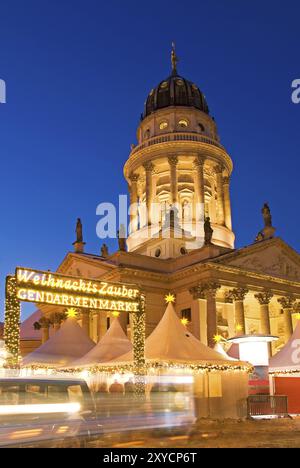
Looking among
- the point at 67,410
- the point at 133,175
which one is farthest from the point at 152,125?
the point at 67,410

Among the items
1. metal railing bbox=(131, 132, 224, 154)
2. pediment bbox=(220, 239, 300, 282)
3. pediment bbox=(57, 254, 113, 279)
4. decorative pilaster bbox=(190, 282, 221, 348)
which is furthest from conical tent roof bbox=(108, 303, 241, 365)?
metal railing bbox=(131, 132, 224, 154)

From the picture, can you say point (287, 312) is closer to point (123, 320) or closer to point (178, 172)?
point (123, 320)

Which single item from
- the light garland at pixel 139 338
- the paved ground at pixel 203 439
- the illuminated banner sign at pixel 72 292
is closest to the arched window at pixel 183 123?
the light garland at pixel 139 338

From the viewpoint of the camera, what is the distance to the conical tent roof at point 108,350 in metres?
26.4

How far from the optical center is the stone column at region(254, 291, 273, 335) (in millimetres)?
43531

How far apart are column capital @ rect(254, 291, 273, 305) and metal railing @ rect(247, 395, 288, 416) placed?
20.9m

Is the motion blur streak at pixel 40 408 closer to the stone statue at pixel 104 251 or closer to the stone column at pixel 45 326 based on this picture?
the stone statue at pixel 104 251

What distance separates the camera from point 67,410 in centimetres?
1067

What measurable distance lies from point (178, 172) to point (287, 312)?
21167mm

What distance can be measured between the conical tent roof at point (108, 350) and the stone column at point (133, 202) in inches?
1241

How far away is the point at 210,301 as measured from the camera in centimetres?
4053

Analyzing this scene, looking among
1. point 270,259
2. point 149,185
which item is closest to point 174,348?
point 270,259
